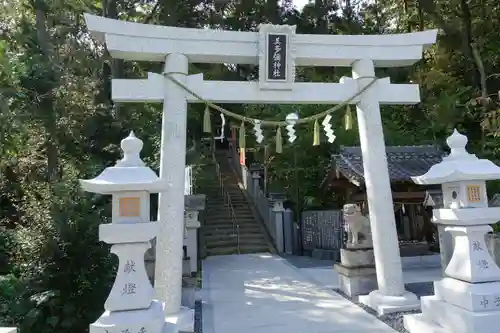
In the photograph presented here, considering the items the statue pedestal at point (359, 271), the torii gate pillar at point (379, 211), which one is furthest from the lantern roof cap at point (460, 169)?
the statue pedestal at point (359, 271)

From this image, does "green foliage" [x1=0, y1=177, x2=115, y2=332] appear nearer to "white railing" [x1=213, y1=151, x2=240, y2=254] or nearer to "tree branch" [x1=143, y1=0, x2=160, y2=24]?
"white railing" [x1=213, y1=151, x2=240, y2=254]

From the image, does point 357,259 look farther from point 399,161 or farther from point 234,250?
point 234,250

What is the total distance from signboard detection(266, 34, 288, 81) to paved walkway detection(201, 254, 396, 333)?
392 centimetres

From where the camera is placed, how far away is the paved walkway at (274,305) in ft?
19.7

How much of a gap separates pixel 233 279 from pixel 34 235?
16.0 feet

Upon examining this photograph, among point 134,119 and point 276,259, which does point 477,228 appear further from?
point 134,119

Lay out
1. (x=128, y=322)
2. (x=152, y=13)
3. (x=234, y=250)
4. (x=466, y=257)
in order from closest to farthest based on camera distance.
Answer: (x=128, y=322) < (x=466, y=257) < (x=234, y=250) < (x=152, y=13)

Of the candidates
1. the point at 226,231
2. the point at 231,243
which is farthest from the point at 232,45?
the point at 226,231

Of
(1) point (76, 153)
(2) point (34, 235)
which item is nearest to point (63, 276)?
(2) point (34, 235)

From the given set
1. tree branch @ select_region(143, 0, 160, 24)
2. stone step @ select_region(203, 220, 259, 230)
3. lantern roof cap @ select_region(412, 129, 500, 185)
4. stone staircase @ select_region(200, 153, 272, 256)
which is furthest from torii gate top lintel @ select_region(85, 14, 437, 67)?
tree branch @ select_region(143, 0, 160, 24)

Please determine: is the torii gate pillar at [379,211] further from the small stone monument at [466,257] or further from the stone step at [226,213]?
the stone step at [226,213]

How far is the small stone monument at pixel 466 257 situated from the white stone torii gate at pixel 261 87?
1.43 metres

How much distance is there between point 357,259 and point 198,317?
314 centimetres

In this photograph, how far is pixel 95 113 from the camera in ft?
41.8
